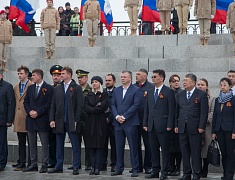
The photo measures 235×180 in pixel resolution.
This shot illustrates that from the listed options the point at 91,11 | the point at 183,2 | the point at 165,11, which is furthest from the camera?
the point at 165,11

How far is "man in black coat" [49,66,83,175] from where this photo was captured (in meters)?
12.8

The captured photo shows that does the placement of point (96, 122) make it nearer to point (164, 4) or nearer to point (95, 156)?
point (95, 156)

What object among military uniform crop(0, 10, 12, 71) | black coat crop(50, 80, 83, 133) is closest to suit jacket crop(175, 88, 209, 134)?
black coat crop(50, 80, 83, 133)

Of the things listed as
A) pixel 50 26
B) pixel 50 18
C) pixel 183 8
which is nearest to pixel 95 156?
pixel 50 26

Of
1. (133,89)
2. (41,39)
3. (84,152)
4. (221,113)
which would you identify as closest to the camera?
(221,113)

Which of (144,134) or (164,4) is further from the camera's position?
(164,4)

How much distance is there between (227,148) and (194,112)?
82cm

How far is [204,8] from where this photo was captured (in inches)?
760

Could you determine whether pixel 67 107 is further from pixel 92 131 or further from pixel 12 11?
pixel 12 11

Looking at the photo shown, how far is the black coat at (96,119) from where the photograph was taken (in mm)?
12789

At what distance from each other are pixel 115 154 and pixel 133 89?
1.43 metres

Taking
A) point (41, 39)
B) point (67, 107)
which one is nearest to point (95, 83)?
point (67, 107)

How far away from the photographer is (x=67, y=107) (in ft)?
42.3

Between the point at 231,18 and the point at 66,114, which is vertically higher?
the point at 231,18
